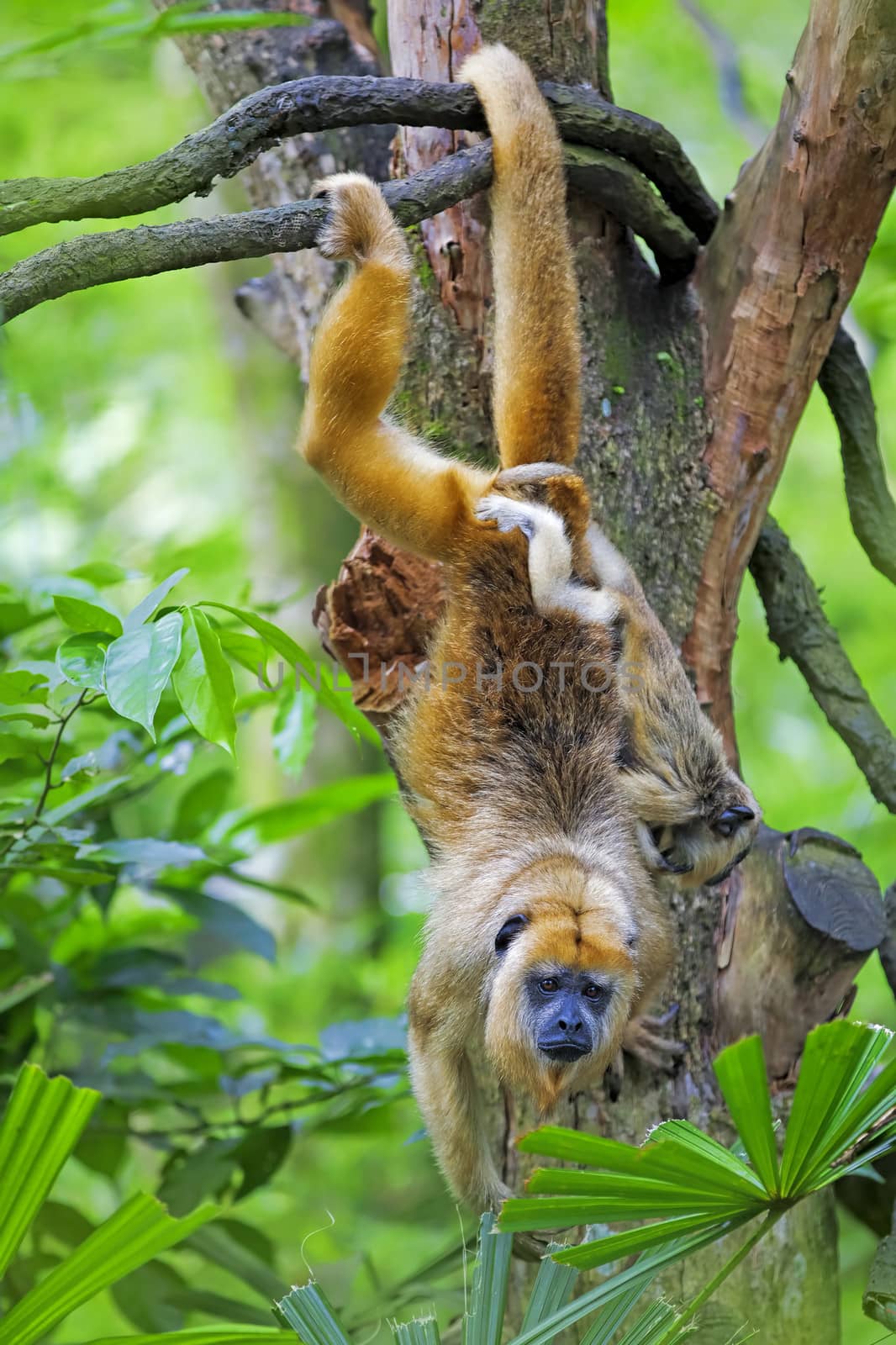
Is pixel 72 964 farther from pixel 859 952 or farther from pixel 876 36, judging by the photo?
pixel 876 36

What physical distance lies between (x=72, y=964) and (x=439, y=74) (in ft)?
11.1

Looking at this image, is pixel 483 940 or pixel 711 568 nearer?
pixel 483 940

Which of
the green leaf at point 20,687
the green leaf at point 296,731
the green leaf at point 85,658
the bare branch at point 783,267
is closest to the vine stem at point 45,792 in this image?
the green leaf at point 20,687

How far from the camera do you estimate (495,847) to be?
3.40 meters

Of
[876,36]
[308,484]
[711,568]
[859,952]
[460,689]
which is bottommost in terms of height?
[859,952]

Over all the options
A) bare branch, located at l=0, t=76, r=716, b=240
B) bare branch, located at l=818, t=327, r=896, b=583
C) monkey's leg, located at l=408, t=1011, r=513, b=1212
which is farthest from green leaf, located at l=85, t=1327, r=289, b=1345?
bare branch, located at l=818, t=327, r=896, b=583

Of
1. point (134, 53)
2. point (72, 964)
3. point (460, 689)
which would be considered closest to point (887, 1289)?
point (460, 689)

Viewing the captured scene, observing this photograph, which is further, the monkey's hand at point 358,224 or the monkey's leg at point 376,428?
the monkey's leg at point 376,428

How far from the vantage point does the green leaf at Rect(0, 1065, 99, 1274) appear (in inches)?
89.2

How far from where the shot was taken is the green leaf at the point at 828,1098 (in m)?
1.97

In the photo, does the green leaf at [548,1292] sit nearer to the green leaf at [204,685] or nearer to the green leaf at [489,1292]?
the green leaf at [489,1292]

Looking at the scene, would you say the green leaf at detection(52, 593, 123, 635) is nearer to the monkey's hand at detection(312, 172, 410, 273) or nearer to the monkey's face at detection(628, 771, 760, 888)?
the monkey's hand at detection(312, 172, 410, 273)

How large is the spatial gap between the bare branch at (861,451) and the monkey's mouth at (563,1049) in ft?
6.66

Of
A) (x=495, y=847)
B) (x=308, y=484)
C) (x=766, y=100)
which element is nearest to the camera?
(x=495, y=847)
